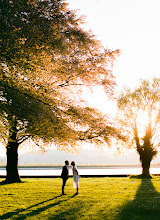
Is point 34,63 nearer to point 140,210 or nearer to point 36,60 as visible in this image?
point 36,60

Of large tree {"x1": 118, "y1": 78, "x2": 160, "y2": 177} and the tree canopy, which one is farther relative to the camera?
large tree {"x1": 118, "y1": 78, "x2": 160, "y2": 177}

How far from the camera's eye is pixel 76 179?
1335 cm

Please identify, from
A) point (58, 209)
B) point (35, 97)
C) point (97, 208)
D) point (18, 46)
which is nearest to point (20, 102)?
point (35, 97)

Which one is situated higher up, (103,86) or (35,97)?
(103,86)

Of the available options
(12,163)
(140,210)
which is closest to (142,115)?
(12,163)

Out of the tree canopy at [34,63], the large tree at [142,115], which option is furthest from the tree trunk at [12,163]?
the large tree at [142,115]

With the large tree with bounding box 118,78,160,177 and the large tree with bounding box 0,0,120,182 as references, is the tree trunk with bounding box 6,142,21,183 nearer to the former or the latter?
the large tree with bounding box 0,0,120,182

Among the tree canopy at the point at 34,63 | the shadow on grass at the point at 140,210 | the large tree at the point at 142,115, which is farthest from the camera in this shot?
the large tree at the point at 142,115

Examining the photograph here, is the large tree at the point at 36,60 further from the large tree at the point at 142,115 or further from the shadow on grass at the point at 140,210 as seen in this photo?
the large tree at the point at 142,115

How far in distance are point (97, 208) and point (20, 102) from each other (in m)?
5.25

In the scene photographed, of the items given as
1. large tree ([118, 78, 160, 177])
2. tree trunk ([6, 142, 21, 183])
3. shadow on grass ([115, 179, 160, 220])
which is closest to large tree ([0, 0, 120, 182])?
shadow on grass ([115, 179, 160, 220])

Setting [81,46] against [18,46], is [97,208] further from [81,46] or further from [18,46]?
[81,46]

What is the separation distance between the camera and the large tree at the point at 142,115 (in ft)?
85.0

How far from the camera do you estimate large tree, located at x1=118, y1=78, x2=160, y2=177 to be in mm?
25913
